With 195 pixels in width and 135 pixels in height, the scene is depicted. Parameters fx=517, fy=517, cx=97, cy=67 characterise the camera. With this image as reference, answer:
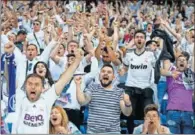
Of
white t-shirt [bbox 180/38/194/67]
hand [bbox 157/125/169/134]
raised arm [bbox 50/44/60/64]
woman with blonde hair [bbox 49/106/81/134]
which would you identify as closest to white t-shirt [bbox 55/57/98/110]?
woman with blonde hair [bbox 49/106/81/134]

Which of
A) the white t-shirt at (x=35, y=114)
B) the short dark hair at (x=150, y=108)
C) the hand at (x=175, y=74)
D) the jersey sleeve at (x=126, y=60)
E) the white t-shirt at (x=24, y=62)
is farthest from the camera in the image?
the jersey sleeve at (x=126, y=60)

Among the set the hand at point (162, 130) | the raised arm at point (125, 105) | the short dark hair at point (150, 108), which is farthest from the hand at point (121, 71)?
the hand at point (162, 130)

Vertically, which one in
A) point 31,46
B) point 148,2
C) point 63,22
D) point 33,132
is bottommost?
point 33,132

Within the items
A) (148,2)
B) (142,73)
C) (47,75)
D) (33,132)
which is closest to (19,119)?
(33,132)

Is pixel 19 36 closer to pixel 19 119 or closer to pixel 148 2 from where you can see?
pixel 19 119

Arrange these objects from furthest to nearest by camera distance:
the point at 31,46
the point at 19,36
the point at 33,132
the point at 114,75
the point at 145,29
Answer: the point at 145,29
the point at 19,36
the point at 31,46
the point at 114,75
the point at 33,132

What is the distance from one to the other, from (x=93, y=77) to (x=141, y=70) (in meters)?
0.49

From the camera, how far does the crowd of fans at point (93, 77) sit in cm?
434

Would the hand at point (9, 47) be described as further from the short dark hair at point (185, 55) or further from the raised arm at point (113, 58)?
the short dark hair at point (185, 55)

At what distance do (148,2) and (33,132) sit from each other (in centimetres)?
388

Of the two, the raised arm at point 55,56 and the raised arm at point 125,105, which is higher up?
the raised arm at point 55,56

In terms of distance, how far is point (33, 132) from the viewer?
4207mm

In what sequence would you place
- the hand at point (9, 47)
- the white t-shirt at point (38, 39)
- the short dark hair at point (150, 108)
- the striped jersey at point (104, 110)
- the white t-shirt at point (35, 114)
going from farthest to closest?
the white t-shirt at point (38, 39) → the hand at point (9, 47) → the short dark hair at point (150, 108) → the striped jersey at point (104, 110) → the white t-shirt at point (35, 114)

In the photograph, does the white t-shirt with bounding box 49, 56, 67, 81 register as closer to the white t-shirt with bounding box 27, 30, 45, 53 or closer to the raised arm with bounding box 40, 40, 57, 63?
the raised arm with bounding box 40, 40, 57, 63
